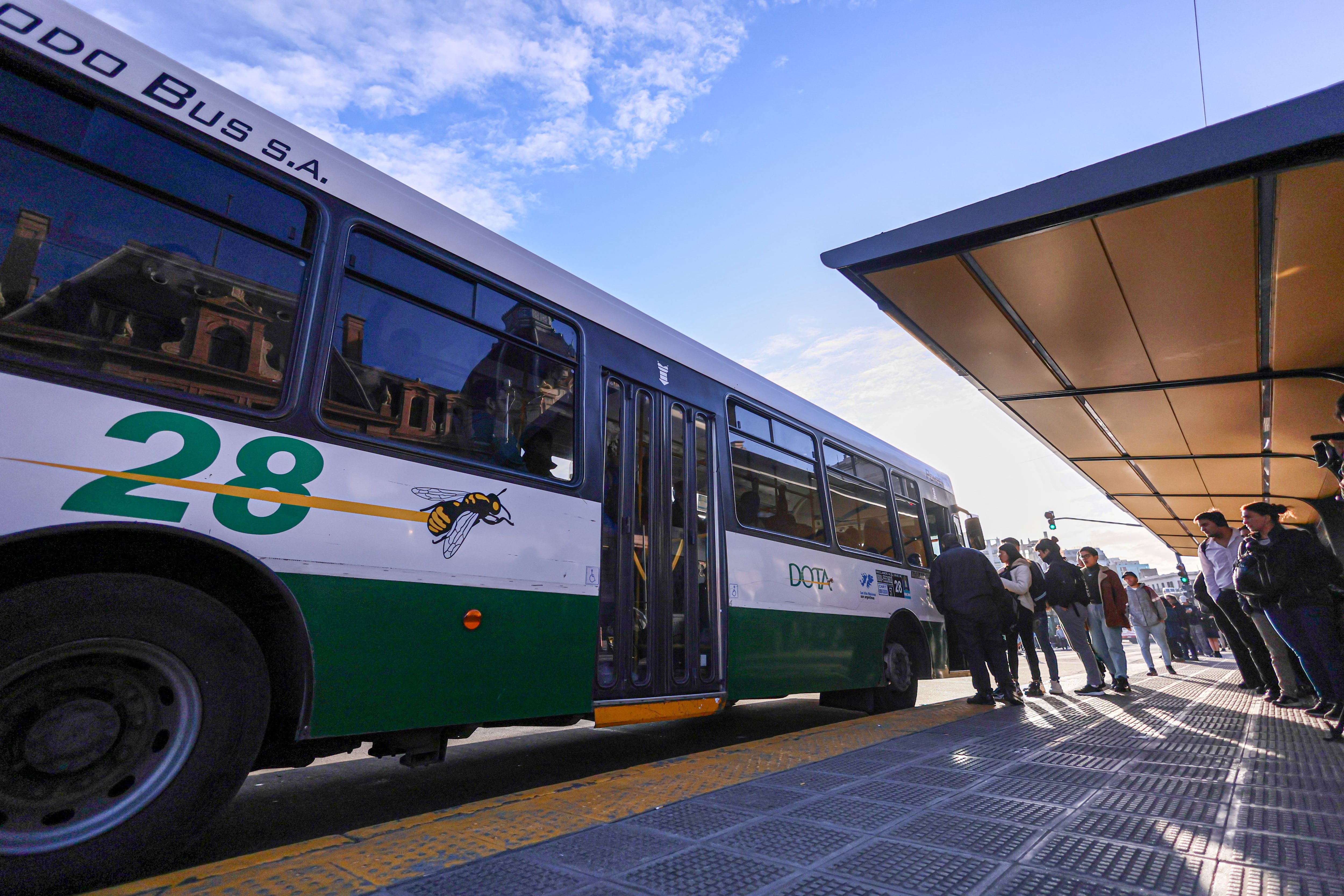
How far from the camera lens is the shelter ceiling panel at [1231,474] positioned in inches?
463

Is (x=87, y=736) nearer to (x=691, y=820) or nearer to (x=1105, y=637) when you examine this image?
(x=691, y=820)

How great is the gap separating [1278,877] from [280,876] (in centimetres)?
331

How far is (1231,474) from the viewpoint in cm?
1274

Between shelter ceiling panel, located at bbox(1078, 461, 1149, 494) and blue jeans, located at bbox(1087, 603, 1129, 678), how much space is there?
4236 mm

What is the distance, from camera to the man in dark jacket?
282 inches

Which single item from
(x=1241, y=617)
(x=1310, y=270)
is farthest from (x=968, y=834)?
(x=1241, y=617)

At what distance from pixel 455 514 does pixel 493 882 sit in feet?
5.50

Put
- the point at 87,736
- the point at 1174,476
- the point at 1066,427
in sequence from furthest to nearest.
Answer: the point at 1174,476
the point at 1066,427
the point at 87,736

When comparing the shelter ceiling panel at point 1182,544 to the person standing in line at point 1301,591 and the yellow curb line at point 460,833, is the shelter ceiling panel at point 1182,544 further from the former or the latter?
the yellow curb line at point 460,833

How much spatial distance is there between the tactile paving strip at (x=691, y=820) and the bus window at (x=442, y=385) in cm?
189

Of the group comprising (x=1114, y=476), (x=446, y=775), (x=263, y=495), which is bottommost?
(x=446, y=775)

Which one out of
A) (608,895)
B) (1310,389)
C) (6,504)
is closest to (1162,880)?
(608,895)

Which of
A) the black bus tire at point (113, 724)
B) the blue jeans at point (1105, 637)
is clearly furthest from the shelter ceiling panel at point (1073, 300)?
the black bus tire at point (113, 724)

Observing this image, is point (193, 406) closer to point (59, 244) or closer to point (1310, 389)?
point (59, 244)
